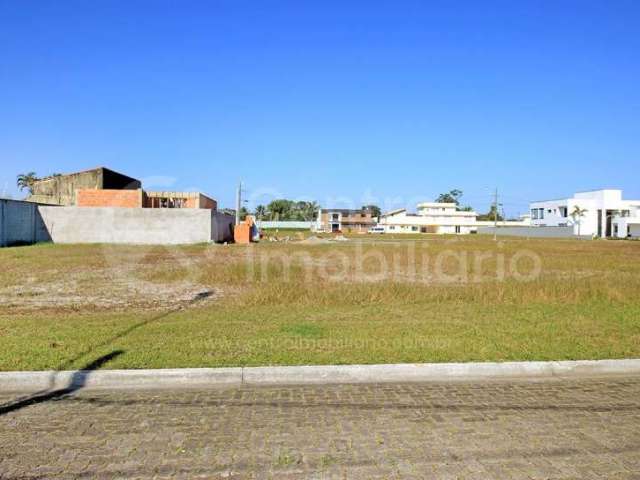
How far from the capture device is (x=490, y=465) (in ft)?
11.5

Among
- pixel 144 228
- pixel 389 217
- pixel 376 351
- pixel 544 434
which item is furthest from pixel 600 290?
pixel 389 217

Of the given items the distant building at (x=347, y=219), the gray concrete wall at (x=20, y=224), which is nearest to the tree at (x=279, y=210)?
the distant building at (x=347, y=219)

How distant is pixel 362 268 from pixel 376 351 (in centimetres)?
1206

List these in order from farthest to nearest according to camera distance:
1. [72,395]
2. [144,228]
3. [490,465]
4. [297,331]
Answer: [144,228] → [297,331] → [72,395] → [490,465]

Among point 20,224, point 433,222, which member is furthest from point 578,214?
point 20,224

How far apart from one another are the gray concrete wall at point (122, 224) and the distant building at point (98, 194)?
4445 mm

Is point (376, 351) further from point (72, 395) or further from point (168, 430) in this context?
point (72, 395)

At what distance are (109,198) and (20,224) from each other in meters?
7.91

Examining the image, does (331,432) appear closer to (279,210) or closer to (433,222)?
(433,222)

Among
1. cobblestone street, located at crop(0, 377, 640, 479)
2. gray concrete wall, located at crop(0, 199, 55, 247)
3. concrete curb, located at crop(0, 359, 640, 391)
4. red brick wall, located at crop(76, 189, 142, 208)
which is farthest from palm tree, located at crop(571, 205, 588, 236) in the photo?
cobblestone street, located at crop(0, 377, 640, 479)

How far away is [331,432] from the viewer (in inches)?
160

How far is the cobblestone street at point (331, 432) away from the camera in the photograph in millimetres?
3441

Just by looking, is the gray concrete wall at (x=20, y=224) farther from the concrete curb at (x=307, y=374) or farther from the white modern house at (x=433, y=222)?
the white modern house at (x=433, y=222)

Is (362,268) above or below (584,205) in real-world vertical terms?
below
